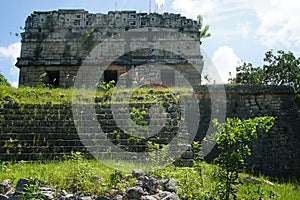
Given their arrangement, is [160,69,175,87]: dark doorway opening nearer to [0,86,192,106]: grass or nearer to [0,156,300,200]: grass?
[0,86,192,106]: grass

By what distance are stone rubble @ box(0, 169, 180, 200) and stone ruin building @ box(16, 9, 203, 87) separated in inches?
382

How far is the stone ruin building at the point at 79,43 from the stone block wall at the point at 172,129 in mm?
4576

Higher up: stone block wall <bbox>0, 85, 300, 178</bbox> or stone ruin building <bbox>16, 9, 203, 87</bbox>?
stone ruin building <bbox>16, 9, 203, 87</bbox>

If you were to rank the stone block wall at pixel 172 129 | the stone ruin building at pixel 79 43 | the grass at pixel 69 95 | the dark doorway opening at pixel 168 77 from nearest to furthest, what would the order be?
the stone block wall at pixel 172 129, the grass at pixel 69 95, the dark doorway opening at pixel 168 77, the stone ruin building at pixel 79 43

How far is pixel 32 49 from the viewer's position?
49.0 feet

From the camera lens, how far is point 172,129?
7410 millimetres

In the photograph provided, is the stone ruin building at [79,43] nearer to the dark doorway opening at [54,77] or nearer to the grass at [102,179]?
the dark doorway opening at [54,77]

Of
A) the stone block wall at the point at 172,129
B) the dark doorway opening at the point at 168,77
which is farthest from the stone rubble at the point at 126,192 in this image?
the dark doorway opening at the point at 168,77

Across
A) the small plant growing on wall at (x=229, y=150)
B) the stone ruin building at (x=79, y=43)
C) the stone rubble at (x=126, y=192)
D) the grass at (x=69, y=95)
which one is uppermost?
the stone ruin building at (x=79, y=43)

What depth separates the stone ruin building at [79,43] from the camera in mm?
14453

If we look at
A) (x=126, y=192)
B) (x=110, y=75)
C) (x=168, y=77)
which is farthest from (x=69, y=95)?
(x=168, y=77)

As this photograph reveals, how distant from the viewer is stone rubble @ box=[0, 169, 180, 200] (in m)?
4.35

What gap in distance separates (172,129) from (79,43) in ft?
29.8

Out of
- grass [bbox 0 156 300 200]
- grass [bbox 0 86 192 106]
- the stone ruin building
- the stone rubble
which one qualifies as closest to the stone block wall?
grass [bbox 0 86 192 106]
